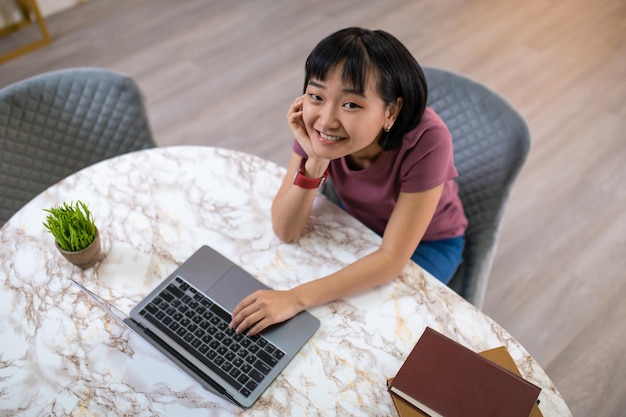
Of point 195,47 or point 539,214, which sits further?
point 195,47

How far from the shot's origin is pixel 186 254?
4.06ft

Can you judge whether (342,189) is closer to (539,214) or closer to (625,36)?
(539,214)

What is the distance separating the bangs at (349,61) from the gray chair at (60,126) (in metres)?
0.73

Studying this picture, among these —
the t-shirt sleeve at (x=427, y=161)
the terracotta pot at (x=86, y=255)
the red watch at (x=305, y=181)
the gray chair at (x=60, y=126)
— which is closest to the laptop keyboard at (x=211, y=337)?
the terracotta pot at (x=86, y=255)

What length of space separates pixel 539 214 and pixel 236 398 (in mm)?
1725

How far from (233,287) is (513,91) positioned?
2098 millimetres

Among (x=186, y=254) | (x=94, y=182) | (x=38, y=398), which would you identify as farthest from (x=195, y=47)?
(x=38, y=398)

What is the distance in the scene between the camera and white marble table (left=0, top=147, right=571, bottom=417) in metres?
1.02

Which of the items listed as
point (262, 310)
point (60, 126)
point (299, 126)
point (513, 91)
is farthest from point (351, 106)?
point (513, 91)

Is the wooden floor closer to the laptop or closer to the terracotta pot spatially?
the laptop

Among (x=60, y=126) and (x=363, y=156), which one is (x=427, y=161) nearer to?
(x=363, y=156)

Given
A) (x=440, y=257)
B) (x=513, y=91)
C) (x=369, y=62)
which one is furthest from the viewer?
(x=513, y=91)

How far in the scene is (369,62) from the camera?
1.07 meters

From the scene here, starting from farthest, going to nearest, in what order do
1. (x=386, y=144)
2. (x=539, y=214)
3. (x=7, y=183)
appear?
(x=539, y=214) < (x=7, y=183) < (x=386, y=144)
